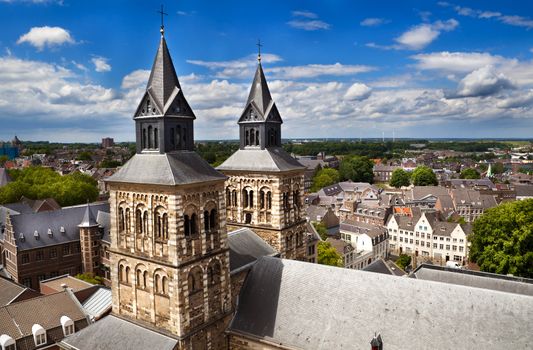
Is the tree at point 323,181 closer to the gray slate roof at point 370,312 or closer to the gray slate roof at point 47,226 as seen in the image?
the gray slate roof at point 47,226

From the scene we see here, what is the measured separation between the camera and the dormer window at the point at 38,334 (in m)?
36.2

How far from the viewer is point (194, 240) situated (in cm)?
2578

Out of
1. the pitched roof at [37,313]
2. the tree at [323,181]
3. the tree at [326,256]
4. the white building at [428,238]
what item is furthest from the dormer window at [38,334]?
the tree at [323,181]

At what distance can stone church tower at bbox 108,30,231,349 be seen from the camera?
2475cm

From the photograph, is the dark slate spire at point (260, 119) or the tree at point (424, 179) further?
the tree at point (424, 179)

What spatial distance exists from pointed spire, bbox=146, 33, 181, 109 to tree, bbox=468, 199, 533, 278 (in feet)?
148

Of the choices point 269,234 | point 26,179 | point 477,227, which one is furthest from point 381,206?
point 26,179

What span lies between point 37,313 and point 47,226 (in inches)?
1373

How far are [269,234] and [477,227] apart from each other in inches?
1380

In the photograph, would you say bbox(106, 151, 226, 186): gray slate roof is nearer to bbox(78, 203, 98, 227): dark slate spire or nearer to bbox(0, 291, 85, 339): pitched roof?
bbox(0, 291, 85, 339): pitched roof

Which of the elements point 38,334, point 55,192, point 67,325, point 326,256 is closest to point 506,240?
point 326,256

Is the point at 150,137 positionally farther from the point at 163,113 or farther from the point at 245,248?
the point at 245,248

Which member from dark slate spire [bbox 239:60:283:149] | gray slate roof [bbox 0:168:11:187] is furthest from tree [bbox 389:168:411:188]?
dark slate spire [bbox 239:60:283:149]

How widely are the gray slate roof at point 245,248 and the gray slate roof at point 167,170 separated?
23.7 feet
